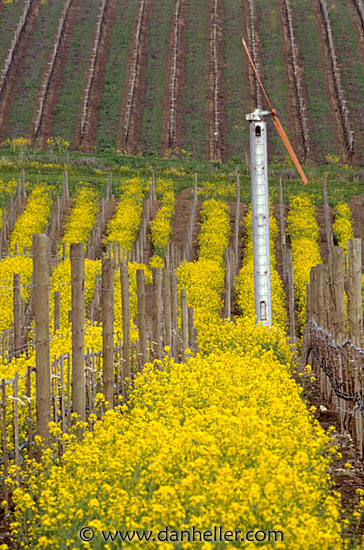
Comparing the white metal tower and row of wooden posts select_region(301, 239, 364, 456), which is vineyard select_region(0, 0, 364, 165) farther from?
row of wooden posts select_region(301, 239, 364, 456)

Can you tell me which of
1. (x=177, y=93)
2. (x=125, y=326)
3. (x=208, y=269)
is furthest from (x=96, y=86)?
(x=125, y=326)

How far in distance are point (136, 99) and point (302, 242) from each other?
31.2 metres

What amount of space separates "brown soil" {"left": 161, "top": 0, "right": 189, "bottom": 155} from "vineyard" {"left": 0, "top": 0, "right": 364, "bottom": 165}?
115 mm

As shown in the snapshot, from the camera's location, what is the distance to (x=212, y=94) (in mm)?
66500

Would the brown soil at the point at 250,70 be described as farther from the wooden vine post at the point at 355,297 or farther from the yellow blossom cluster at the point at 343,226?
the wooden vine post at the point at 355,297

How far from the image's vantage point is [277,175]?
52.9 meters

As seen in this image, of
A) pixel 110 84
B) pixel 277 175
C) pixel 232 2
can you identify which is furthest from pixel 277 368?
pixel 232 2

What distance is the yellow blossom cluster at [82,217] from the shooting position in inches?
1487

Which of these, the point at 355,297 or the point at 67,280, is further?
the point at 67,280

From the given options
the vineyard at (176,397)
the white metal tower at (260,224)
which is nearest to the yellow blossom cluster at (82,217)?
the vineyard at (176,397)

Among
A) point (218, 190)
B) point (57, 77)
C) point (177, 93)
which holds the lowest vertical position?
point (218, 190)

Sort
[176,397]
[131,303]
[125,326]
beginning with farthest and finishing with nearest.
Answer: [131,303]
[125,326]
[176,397]

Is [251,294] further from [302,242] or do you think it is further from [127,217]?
[127,217]

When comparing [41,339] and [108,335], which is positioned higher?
[41,339]
